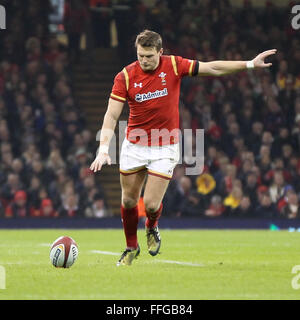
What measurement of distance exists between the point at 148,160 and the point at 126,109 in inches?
517

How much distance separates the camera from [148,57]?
10.4m

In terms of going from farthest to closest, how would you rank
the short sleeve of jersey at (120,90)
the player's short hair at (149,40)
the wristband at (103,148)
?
the short sleeve of jersey at (120,90) < the player's short hair at (149,40) < the wristband at (103,148)

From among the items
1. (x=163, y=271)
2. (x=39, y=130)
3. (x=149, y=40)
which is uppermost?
(x=149, y=40)

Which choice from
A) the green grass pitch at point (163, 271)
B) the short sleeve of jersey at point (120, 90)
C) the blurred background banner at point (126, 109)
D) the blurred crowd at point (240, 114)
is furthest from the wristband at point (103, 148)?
the blurred crowd at point (240, 114)

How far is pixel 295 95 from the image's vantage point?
22922 mm

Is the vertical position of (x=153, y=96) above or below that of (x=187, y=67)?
below

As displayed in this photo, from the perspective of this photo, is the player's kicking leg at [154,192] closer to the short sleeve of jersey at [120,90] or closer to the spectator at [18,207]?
the short sleeve of jersey at [120,90]

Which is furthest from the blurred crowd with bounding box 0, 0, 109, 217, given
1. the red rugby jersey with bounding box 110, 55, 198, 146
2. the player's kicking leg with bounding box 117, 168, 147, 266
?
the red rugby jersey with bounding box 110, 55, 198, 146

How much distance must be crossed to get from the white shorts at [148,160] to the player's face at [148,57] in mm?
953

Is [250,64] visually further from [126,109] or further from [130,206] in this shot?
[126,109]

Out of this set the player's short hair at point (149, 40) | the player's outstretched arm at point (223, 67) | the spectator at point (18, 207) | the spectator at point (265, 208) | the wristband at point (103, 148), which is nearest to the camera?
the wristband at point (103, 148)

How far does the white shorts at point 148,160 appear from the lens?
35.7 ft

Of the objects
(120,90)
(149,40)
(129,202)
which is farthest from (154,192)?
(149,40)
